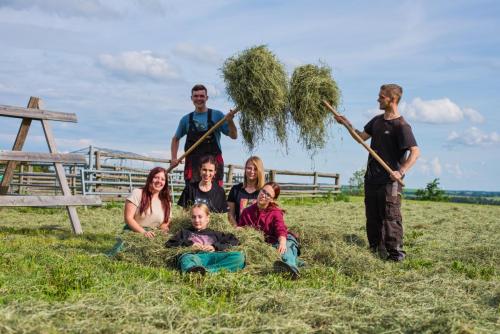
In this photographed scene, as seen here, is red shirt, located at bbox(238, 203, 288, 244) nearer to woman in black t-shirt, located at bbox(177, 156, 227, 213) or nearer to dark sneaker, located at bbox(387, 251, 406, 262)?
woman in black t-shirt, located at bbox(177, 156, 227, 213)

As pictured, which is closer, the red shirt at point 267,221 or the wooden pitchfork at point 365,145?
the red shirt at point 267,221

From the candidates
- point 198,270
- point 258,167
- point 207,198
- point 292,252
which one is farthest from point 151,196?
point 198,270

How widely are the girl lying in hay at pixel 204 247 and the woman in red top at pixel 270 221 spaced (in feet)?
1.70

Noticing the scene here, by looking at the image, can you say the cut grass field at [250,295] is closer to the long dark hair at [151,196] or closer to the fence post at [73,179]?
the long dark hair at [151,196]

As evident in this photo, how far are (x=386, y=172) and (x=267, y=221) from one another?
5.72 ft

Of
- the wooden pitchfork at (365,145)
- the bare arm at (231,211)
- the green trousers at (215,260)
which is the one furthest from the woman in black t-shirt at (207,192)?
the wooden pitchfork at (365,145)

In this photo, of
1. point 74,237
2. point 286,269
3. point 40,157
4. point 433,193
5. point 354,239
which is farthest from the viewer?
point 433,193

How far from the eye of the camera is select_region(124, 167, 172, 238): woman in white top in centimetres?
622

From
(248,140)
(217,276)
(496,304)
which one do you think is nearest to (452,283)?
(496,304)

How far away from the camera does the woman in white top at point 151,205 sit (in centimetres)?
622

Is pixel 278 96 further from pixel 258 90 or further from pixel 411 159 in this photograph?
pixel 411 159

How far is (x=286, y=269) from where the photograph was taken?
507 centimetres

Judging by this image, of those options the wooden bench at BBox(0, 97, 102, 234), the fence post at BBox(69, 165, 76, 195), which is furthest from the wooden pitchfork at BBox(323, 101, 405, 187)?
the fence post at BBox(69, 165, 76, 195)

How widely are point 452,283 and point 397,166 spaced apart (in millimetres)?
2147
